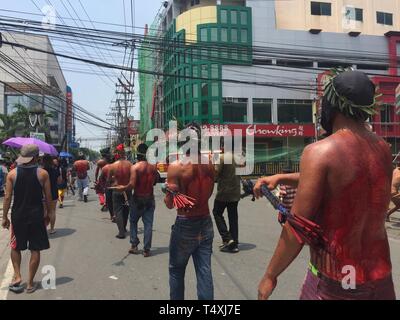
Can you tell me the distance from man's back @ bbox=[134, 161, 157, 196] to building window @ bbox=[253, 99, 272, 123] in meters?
32.8

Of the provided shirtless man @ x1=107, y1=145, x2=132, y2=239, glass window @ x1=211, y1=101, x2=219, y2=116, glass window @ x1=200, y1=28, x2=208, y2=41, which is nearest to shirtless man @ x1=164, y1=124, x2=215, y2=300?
shirtless man @ x1=107, y1=145, x2=132, y2=239

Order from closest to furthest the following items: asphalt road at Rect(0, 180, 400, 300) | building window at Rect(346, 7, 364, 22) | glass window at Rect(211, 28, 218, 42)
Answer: asphalt road at Rect(0, 180, 400, 300)
glass window at Rect(211, 28, 218, 42)
building window at Rect(346, 7, 364, 22)

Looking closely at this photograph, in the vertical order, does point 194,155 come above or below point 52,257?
above

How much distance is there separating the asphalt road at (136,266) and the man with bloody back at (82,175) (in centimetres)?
520

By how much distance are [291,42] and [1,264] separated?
128ft

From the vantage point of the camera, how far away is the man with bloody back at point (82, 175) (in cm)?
1557

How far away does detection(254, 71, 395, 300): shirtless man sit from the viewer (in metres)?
1.98

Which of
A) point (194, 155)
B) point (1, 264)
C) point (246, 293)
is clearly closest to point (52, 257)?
point (1, 264)

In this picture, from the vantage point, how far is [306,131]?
3944cm

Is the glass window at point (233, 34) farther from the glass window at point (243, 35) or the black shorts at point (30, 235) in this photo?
the black shorts at point (30, 235)

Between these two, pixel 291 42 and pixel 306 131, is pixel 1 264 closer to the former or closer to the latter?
pixel 306 131

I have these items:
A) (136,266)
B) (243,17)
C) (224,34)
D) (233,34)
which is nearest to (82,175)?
(136,266)

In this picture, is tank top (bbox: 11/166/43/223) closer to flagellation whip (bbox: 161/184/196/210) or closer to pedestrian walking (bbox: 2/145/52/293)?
pedestrian walking (bbox: 2/145/52/293)
